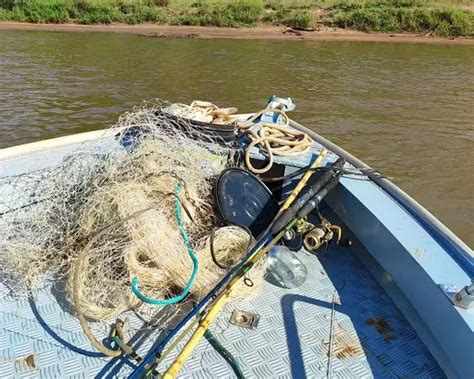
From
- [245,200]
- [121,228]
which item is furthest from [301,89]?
[121,228]

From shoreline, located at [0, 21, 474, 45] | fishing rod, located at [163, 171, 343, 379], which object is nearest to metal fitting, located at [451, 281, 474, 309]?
fishing rod, located at [163, 171, 343, 379]

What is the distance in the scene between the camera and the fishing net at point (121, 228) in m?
2.54

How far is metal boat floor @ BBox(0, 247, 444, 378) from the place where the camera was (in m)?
2.28

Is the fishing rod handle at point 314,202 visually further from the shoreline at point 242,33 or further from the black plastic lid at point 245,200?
the shoreline at point 242,33

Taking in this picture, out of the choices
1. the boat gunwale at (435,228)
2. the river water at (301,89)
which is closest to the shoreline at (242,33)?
the river water at (301,89)

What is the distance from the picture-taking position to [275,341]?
248 cm

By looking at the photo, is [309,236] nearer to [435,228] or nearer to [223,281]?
[435,228]

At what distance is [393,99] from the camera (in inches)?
526

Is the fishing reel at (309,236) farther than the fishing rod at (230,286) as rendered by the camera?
Yes

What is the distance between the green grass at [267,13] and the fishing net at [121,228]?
24904 millimetres

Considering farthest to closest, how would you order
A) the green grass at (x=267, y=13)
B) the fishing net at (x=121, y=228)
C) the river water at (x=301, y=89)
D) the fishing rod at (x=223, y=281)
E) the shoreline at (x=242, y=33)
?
the green grass at (x=267, y=13) < the shoreline at (x=242, y=33) < the river water at (x=301, y=89) < the fishing net at (x=121, y=228) < the fishing rod at (x=223, y=281)

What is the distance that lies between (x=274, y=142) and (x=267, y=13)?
26790mm

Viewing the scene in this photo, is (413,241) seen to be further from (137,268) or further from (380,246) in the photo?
(137,268)

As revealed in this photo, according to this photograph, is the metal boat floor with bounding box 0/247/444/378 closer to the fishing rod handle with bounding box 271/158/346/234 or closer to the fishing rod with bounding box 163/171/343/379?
the fishing rod with bounding box 163/171/343/379
